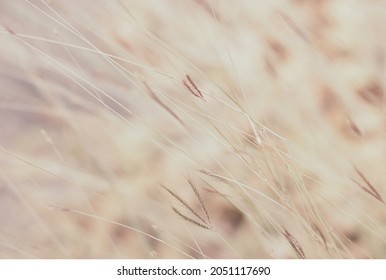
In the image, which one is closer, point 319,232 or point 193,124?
Answer: point 319,232

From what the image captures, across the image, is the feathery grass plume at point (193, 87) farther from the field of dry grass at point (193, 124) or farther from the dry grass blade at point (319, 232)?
the dry grass blade at point (319, 232)

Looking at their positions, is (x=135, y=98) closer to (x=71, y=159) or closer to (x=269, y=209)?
(x=71, y=159)

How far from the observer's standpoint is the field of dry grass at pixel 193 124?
1.06 metres

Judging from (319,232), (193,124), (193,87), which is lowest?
(319,232)

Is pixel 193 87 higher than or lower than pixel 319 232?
higher

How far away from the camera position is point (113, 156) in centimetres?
127

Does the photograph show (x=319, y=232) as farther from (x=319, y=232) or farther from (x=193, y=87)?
(x=193, y=87)

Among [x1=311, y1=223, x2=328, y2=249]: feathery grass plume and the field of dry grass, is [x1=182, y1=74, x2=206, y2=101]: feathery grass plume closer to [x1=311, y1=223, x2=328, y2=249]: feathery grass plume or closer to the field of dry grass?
the field of dry grass

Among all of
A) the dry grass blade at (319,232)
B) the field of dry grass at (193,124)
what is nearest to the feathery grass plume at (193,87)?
the field of dry grass at (193,124)

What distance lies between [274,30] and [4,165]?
0.58 m

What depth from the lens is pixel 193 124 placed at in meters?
1.12

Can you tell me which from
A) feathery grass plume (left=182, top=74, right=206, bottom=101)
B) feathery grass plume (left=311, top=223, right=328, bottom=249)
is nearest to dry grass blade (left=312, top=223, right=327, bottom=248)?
feathery grass plume (left=311, top=223, right=328, bottom=249)

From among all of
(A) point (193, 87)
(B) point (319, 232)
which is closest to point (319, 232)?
(B) point (319, 232)
